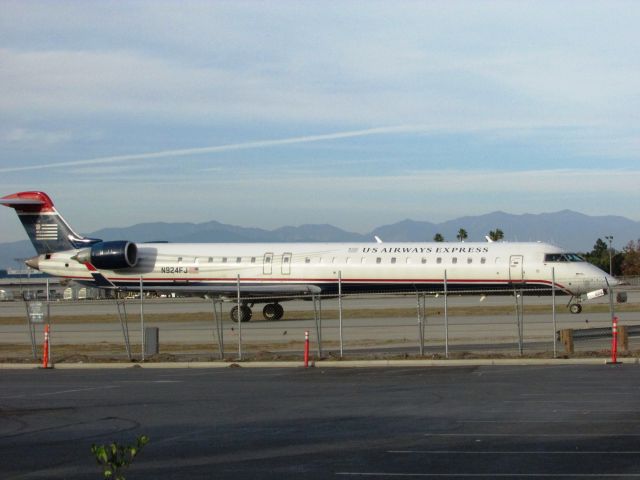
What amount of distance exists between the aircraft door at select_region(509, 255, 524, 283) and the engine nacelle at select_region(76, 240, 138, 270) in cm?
1622

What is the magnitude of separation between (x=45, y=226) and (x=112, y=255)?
5624mm

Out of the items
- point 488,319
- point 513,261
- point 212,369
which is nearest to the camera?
point 212,369

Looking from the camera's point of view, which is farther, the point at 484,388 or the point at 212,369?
the point at 212,369

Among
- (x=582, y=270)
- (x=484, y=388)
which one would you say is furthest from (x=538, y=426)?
(x=582, y=270)

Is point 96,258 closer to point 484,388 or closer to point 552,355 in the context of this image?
point 552,355

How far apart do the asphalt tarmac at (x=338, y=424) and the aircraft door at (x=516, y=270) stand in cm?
1840

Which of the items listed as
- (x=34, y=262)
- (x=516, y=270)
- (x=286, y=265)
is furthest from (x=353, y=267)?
(x=34, y=262)

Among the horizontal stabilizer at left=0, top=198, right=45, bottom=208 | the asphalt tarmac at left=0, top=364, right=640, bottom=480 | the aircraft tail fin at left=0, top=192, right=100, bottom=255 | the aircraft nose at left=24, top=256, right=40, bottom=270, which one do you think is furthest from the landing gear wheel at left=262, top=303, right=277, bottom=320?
the asphalt tarmac at left=0, top=364, right=640, bottom=480

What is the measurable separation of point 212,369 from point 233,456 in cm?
1288

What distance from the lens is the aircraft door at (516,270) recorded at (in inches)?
1571

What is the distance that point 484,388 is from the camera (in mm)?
17734

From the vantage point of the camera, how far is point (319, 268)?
138 feet

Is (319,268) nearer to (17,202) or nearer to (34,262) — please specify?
(34,262)

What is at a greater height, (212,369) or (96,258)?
(96,258)
